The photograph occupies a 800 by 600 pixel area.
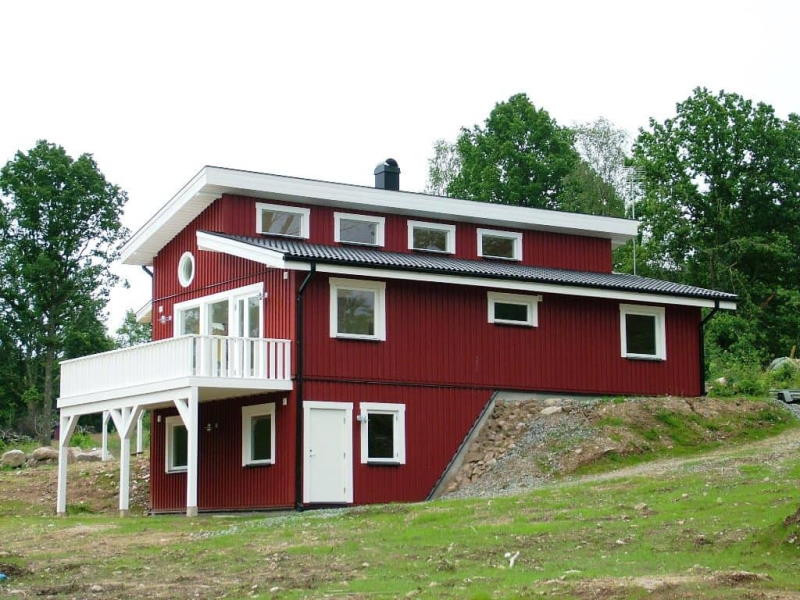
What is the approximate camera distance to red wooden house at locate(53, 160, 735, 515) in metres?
27.5

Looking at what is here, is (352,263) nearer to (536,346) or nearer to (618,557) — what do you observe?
(536,346)

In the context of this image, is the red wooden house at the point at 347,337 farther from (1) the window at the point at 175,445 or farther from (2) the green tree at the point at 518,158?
(2) the green tree at the point at 518,158

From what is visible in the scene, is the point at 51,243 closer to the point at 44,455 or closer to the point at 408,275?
the point at 44,455

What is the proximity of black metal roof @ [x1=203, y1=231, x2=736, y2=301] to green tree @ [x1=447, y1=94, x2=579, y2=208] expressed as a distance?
27393mm

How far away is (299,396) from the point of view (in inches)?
1077

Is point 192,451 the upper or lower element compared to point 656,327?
lower

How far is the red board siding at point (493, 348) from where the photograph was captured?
28281 mm

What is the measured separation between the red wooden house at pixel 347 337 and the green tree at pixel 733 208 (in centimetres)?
1868

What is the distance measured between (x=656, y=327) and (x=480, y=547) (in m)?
17.4

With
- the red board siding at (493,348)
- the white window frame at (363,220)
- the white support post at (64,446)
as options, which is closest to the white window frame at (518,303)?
the red board siding at (493,348)

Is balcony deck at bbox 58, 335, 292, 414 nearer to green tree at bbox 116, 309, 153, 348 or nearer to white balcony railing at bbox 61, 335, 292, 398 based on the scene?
white balcony railing at bbox 61, 335, 292, 398

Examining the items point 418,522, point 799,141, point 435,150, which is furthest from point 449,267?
point 435,150

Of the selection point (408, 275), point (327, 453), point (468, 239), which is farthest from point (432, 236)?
point (327, 453)

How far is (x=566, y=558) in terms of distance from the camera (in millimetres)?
15516
